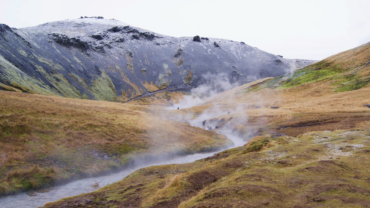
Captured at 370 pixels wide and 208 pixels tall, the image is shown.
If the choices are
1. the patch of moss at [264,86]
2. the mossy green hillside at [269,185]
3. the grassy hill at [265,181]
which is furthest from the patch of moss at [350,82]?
the mossy green hillside at [269,185]

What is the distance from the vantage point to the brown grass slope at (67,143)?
2145 centimetres

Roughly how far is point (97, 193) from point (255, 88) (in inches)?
4455

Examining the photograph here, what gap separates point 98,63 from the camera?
461 ft

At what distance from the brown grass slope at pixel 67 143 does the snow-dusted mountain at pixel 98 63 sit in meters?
29.8

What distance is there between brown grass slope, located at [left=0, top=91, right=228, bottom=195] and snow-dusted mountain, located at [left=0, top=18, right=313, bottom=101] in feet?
97.6

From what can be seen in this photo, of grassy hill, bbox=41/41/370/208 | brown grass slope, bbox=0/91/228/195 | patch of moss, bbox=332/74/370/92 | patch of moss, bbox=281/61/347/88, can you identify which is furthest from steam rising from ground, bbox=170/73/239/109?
grassy hill, bbox=41/41/370/208

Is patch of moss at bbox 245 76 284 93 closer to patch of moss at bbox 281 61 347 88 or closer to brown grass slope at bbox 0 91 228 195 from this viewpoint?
patch of moss at bbox 281 61 347 88

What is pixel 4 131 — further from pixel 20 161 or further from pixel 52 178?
pixel 52 178

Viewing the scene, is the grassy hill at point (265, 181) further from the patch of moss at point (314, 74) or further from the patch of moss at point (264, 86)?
the patch of moss at point (264, 86)

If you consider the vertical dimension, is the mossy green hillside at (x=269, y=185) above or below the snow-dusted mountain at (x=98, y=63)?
below

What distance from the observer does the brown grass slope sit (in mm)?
21453

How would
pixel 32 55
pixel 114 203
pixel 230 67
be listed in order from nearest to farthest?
pixel 114 203 < pixel 32 55 < pixel 230 67

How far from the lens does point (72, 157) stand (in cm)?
2611

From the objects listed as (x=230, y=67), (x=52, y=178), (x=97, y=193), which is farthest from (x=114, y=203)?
(x=230, y=67)
